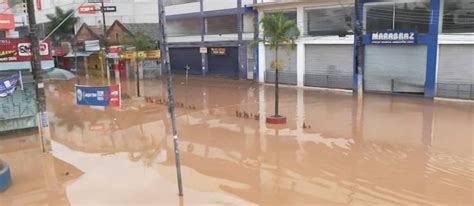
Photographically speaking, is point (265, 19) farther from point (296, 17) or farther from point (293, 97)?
point (296, 17)

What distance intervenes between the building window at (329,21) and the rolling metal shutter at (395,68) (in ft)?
8.40

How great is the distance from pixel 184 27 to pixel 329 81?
876 inches

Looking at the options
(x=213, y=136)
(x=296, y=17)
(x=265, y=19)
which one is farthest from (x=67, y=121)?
(x=296, y=17)

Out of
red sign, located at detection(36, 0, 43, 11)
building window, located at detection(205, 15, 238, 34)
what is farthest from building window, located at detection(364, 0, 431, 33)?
red sign, located at detection(36, 0, 43, 11)

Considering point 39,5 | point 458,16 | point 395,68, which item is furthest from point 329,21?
point 39,5

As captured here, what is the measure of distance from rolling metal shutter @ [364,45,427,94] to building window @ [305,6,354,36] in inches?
101

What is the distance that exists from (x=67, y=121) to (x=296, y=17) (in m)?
19.7

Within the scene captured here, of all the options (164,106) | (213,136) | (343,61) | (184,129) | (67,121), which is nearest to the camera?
(213,136)

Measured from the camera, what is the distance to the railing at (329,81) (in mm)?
33475

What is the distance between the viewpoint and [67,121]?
2484 cm

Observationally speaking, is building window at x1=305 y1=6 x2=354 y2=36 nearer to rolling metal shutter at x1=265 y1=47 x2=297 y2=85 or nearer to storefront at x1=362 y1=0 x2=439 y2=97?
storefront at x1=362 y1=0 x2=439 y2=97

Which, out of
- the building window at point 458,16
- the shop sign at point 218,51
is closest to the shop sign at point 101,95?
the building window at point 458,16

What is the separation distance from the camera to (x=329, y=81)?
113 feet

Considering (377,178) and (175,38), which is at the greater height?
(175,38)
